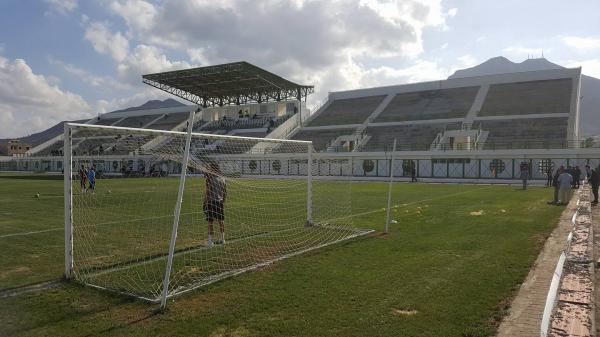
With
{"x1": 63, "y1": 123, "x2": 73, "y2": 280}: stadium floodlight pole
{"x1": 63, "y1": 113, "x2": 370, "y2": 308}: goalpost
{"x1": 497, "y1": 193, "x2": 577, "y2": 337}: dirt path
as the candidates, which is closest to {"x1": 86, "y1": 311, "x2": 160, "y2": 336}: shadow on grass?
{"x1": 63, "y1": 113, "x2": 370, "y2": 308}: goalpost

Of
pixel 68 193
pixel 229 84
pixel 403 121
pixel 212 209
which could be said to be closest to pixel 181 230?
pixel 212 209

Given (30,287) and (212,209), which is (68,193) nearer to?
(30,287)

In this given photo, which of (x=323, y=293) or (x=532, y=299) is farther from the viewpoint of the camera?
(x=323, y=293)

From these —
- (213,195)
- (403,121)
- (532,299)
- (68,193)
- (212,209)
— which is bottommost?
(532,299)

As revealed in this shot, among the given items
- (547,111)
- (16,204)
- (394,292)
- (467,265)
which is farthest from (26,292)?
(547,111)

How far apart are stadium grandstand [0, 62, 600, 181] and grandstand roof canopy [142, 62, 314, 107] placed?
17 centimetres

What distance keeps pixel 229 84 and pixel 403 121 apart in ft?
90.6

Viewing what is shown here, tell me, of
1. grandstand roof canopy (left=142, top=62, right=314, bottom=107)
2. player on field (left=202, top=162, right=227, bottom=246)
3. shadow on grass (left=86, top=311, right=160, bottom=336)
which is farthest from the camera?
grandstand roof canopy (left=142, top=62, right=314, bottom=107)

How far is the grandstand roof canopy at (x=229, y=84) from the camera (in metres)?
60.7

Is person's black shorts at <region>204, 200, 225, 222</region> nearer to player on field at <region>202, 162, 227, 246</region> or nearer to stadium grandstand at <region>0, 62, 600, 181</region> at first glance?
player on field at <region>202, 162, 227, 246</region>

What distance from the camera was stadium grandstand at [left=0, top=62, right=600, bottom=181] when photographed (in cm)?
4138

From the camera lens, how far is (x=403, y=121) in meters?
54.0

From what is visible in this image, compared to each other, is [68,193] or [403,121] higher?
[403,121]

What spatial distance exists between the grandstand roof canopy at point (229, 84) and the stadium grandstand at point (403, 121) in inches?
6.6
